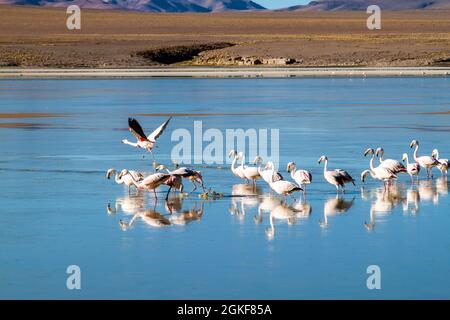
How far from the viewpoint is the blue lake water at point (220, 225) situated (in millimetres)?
9680

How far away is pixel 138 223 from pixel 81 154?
753 cm

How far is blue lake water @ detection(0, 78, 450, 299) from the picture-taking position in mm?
9680

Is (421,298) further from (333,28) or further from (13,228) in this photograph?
(333,28)

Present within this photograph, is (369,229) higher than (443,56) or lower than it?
lower

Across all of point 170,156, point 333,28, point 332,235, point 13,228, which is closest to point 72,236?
point 13,228

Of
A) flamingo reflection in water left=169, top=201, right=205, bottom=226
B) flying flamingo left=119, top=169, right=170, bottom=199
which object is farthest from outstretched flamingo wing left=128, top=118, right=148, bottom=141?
flamingo reflection in water left=169, top=201, right=205, bottom=226

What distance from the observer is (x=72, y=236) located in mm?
11914

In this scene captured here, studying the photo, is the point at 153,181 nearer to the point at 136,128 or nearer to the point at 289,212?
the point at 289,212

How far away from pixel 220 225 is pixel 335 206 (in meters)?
1.95

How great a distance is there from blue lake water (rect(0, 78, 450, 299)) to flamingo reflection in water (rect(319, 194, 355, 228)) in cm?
2

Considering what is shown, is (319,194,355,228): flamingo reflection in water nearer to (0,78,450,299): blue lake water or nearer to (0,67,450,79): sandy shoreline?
(0,78,450,299): blue lake water

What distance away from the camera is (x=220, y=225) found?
12.6m

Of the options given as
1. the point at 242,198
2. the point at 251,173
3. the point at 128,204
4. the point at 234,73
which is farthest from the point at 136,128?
the point at 234,73
